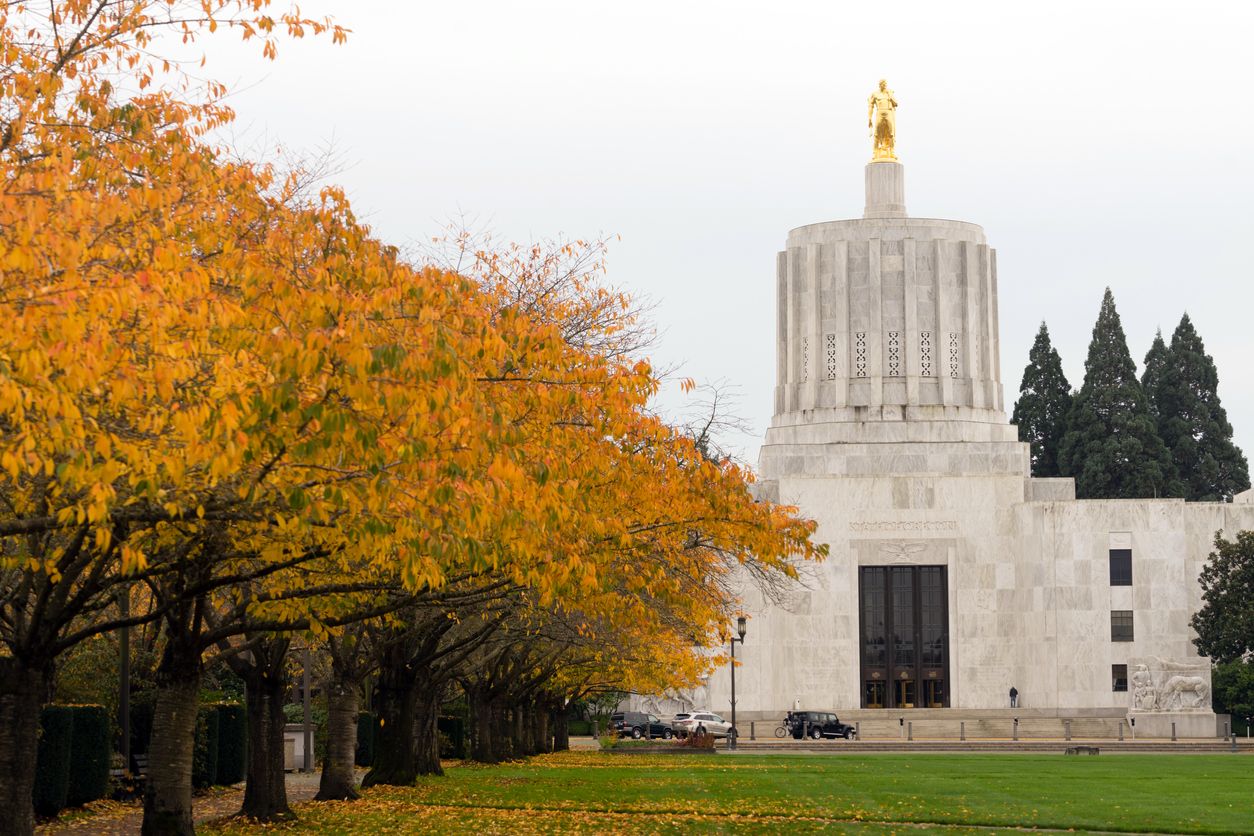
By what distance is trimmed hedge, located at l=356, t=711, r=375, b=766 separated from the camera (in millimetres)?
47969

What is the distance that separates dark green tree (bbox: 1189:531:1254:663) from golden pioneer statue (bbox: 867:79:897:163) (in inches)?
1081

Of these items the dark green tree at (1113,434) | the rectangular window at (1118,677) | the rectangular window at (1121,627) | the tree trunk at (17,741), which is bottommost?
the tree trunk at (17,741)

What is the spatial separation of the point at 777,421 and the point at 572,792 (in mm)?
63254

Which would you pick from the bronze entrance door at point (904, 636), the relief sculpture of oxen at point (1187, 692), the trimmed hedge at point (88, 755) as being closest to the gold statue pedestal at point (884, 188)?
the bronze entrance door at point (904, 636)

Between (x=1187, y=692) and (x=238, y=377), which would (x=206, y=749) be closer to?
(x=238, y=377)

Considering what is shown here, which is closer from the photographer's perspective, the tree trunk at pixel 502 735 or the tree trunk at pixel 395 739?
the tree trunk at pixel 395 739

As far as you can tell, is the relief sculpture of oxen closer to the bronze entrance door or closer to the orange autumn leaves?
the bronze entrance door

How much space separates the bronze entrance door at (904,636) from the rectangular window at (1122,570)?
8405 millimetres

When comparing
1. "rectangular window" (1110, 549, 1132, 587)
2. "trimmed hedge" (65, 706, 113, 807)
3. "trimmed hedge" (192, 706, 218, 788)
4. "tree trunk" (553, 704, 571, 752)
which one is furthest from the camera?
"rectangular window" (1110, 549, 1132, 587)

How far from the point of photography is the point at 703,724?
258 ft

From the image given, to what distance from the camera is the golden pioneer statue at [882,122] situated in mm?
95438

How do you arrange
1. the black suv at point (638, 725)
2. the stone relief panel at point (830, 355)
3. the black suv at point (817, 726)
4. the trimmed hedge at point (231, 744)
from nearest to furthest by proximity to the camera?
the trimmed hedge at point (231, 744) → the black suv at point (817, 726) → the black suv at point (638, 725) → the stone relief panel at point (830, 355)

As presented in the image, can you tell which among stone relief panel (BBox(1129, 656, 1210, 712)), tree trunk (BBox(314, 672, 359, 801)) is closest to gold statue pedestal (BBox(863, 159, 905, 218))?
stone relief panel (BBox(1129, 656, 1210, 712))

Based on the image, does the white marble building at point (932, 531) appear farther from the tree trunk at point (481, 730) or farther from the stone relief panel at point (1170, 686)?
the tree trunk at point (481, 730)
